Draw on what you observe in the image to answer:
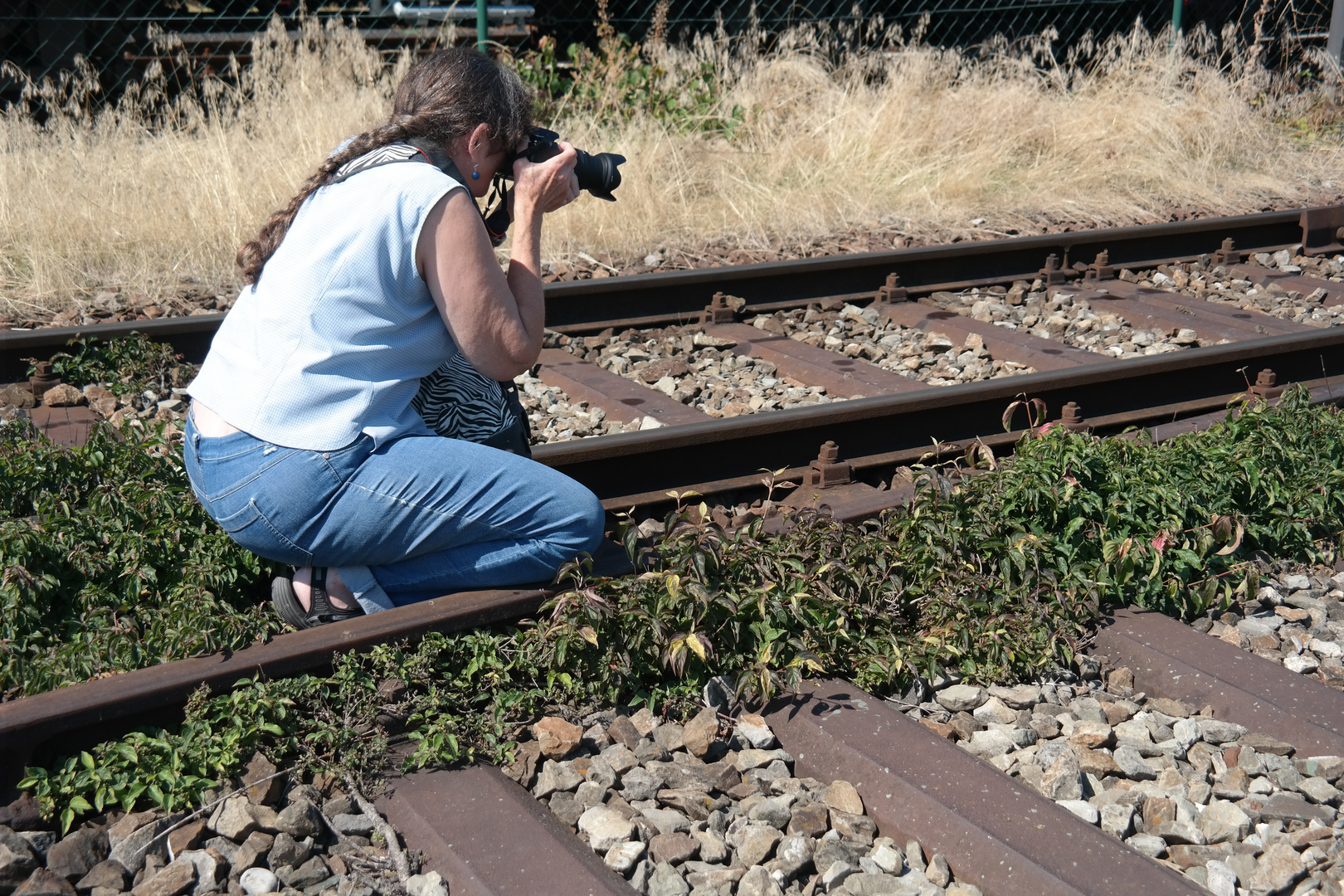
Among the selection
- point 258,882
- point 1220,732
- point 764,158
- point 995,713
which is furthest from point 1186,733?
point 764,158

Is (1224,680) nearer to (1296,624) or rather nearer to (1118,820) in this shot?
(1296,624)

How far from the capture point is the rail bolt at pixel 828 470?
4484 mm

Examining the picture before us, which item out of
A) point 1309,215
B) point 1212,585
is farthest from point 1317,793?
point 1309,215

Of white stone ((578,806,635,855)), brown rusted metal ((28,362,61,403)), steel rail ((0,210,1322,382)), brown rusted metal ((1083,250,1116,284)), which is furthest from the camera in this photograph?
brown rusted metal ((1083,250,1116,284))

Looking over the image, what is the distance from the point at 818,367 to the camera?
18.7 feet

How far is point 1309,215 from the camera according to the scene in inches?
342

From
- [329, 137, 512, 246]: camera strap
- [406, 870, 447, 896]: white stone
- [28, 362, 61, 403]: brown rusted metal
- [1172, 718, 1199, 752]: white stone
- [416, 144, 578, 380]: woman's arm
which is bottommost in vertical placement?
[1172, 718, 1199, 752]: white stone

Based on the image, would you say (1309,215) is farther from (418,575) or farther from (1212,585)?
(418,575)

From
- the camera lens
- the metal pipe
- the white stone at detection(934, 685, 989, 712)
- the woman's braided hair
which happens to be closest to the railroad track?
the white stone at detection(934, 685, 989, 712)

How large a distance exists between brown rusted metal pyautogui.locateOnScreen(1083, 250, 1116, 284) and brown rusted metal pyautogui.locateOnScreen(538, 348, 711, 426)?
3493 mm

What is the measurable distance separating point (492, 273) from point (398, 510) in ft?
2.01

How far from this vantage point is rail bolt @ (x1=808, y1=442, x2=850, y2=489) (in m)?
4.48

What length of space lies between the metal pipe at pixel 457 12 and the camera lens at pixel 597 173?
7.57m

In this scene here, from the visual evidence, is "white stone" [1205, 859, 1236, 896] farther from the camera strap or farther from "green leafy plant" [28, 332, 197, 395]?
"green leafy plant" [28, 332, 197, 395]
